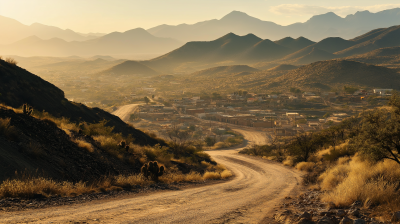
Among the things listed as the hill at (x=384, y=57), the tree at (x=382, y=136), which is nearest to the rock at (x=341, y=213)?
the tree at (x=382, y=136)

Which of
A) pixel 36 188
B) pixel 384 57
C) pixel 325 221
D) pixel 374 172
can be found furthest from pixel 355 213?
pixel 384 57

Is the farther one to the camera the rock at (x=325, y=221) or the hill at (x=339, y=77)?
the hill at (x=339, y=77)

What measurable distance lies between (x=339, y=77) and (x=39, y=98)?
5313 inches

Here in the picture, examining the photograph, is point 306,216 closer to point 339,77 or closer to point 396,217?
point 396,217

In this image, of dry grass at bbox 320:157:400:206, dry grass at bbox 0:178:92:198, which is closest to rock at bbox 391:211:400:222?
dry grass at bbox 320:157:400:206

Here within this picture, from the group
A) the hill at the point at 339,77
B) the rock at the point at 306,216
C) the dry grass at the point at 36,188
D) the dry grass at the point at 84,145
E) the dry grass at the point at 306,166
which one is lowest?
the dry grass at the point at 306,166

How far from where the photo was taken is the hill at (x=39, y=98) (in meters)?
23.4

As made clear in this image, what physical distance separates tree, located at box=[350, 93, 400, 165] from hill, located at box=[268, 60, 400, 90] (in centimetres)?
12185

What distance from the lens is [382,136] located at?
36.7ft

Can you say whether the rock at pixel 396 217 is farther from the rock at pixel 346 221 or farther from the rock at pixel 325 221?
Result: the rock at pixel 325 221

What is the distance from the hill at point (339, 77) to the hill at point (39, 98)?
112459 mm

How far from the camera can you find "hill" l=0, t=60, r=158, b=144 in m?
23.4

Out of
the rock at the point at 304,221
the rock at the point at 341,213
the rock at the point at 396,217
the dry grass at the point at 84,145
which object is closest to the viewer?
the rock at the point at 396,217

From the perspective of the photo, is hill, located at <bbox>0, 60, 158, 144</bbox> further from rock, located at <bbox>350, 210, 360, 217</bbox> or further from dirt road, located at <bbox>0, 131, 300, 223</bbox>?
rock, located at <bbox>350, 210, 360, 217</bbox>
